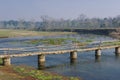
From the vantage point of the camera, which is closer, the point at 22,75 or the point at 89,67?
the point at 22,75

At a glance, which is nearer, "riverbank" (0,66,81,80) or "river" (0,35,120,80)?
"riverbank" (0,66,81,80)

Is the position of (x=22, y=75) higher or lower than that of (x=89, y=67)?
higher

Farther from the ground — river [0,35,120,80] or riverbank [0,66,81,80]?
riverbank [0,66,81,80]

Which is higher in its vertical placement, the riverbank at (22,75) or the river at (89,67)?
the riverbank at (22,75)

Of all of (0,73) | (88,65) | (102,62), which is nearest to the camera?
(0,73)

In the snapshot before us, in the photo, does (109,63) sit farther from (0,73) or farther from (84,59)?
(0,73)

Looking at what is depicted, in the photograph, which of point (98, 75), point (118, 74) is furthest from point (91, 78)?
point (118, 74)

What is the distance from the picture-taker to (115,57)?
50250mm

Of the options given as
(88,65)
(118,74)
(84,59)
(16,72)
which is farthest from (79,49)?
(16,72)

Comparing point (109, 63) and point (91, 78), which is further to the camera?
point (109, 63)

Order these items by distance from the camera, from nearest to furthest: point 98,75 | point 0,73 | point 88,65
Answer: point 0,73 → point 98,75 → point 88,65

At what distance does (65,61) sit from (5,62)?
11743 mm

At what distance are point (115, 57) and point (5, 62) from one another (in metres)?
22.3

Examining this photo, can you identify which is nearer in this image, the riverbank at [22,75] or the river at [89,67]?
the riverbank at [22,75]
